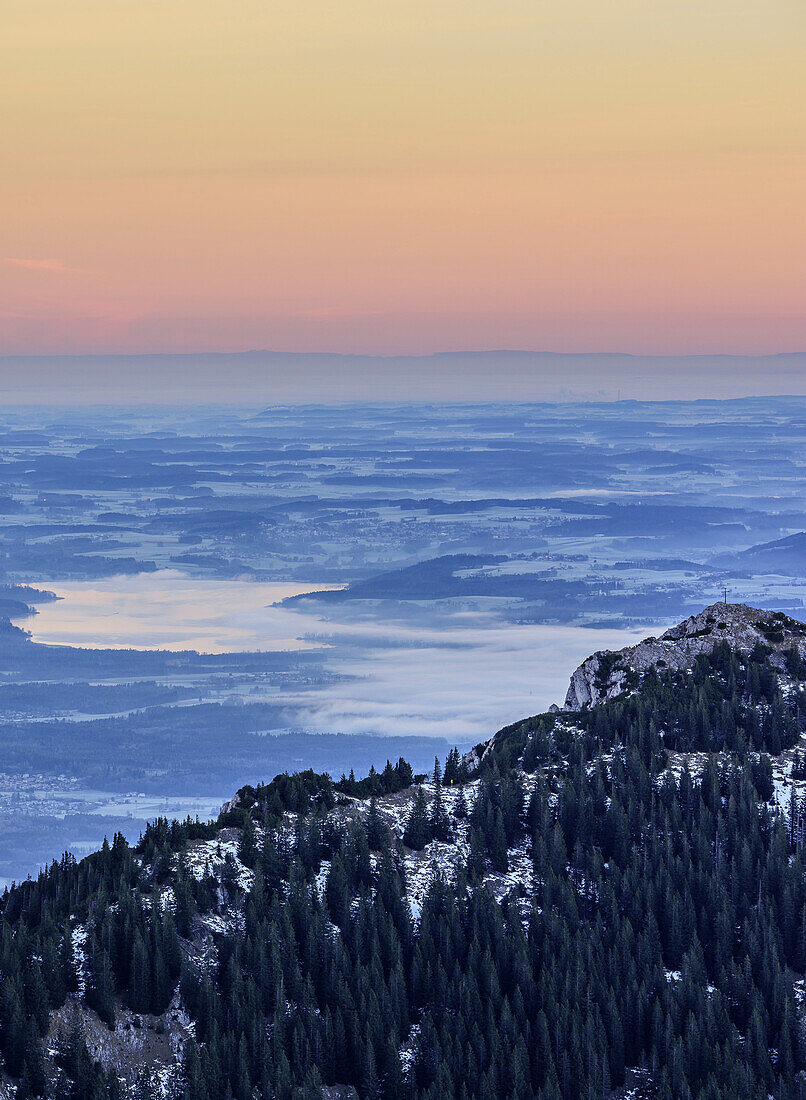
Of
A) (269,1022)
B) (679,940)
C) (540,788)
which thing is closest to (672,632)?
(540,788)

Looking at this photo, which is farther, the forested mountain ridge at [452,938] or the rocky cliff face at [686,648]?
the rocky cliff face at [686,648]

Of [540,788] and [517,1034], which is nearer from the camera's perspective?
[517,1034]

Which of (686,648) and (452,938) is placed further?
(686,648)

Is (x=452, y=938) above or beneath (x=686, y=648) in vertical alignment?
beneath

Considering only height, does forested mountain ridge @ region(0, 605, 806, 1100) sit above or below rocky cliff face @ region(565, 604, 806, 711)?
below

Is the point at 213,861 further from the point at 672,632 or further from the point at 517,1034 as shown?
the point at 672,632
